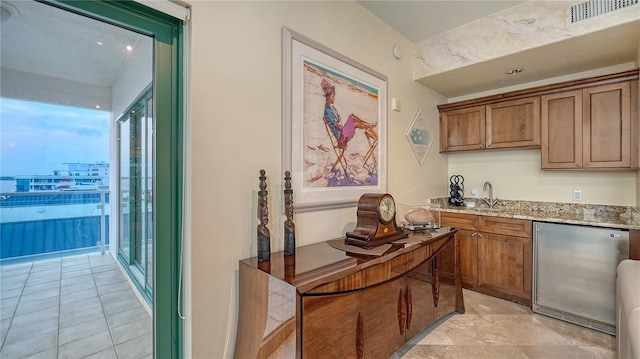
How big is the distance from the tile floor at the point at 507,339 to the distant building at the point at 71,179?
7.19ft

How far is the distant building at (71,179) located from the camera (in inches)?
48.3

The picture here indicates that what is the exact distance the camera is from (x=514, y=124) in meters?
3.16

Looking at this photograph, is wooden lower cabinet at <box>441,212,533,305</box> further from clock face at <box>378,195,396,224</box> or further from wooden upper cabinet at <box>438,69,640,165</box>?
clock face at <box>378,195,396,224</box>

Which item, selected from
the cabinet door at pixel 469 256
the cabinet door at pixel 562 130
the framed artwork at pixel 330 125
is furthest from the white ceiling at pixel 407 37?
the cabinet door at pixel 469 256

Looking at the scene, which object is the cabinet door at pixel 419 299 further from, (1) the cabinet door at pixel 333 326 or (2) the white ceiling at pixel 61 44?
(2) the white ceiling at pixel 61 44

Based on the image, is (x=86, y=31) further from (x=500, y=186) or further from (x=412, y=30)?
(x=500, y=186)

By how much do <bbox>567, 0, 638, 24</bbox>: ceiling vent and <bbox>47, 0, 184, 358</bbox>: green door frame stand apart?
293cm

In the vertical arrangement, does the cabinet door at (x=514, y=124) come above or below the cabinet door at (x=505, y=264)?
above

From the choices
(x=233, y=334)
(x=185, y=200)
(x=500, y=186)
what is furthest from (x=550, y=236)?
(x=185, y=200)

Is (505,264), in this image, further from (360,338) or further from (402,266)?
(360,338)

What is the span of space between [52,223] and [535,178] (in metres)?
4.28

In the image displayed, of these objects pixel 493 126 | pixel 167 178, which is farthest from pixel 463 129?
pixel 167 178

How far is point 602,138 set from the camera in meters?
2.65

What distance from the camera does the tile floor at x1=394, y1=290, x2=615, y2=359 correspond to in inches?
79.2
